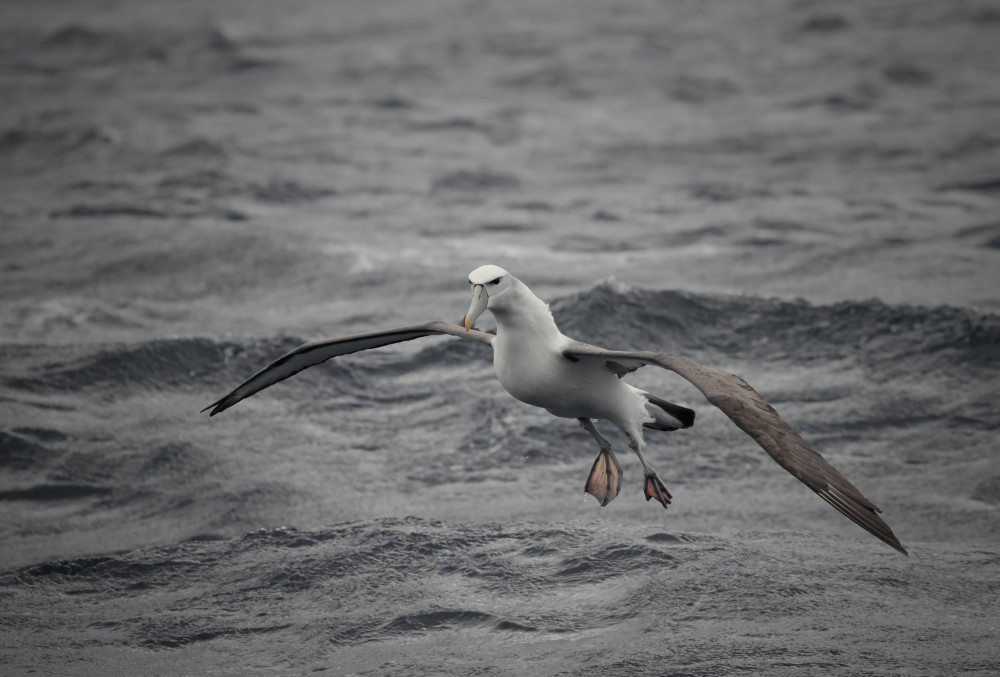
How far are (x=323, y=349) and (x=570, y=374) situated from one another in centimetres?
215

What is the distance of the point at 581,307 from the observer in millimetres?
17531

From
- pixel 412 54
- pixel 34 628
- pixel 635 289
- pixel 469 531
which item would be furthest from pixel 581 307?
pixel 412 54

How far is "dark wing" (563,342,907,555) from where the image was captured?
24.8ft

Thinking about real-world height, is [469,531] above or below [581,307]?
below

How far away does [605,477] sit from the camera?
1086 cm

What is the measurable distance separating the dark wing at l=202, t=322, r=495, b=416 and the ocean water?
7.50ft

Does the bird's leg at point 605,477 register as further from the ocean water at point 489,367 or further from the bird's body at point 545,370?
the ocean water at point 489,367

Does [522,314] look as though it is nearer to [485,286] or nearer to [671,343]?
[485,286]

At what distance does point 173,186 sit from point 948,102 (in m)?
17.3

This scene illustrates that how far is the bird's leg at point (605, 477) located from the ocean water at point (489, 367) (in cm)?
120

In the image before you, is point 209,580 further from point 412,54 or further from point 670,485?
point 412,54

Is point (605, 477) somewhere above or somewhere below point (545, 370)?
below

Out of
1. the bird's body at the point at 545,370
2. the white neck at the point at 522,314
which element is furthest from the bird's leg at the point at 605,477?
the white neck at the point at 522,314

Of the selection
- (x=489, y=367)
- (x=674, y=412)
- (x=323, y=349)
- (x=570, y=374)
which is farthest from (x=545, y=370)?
(x=489, y=367)
